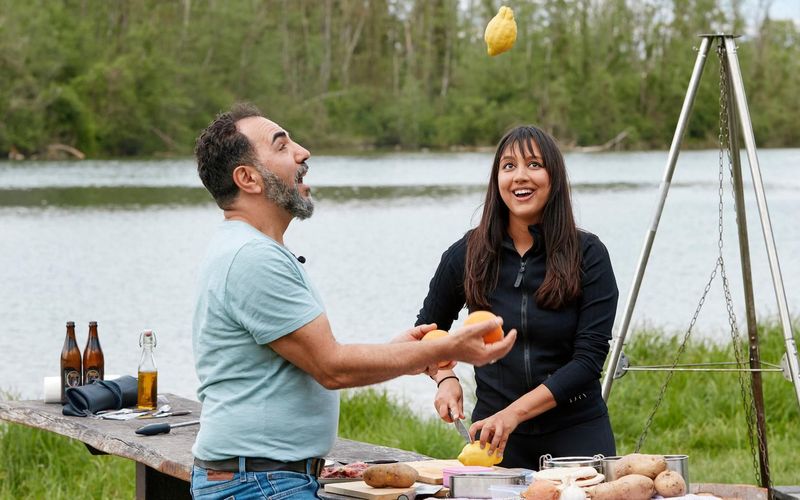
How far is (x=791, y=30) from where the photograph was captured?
101 m

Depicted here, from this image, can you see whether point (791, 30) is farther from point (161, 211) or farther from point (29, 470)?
point (29, 470)

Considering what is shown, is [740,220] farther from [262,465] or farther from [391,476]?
[262,465]

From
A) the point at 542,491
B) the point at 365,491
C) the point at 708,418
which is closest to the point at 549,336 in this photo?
the point at 365,491

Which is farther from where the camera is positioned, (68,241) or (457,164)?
(457,164)

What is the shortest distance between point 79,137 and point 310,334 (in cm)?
6409

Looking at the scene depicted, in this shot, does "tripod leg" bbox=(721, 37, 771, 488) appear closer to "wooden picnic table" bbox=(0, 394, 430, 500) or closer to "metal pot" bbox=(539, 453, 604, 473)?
"wooden picnic table" bbox=(0, 394, 430, 500)

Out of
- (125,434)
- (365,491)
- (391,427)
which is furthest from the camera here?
(391,427)

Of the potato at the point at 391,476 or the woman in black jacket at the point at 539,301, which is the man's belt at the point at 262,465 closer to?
the potato at the point at 391,476

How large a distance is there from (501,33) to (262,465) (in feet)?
7.48

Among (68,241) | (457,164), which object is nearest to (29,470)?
(68,241)

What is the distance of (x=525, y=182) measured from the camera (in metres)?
4.24

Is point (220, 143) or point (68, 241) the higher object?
point (220, 143)

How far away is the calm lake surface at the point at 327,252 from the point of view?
15195 millimetres

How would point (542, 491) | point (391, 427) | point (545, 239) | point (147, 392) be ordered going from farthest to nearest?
point (391, 427) < point (147, 392) < point (545, 239) < point (542, 491)
